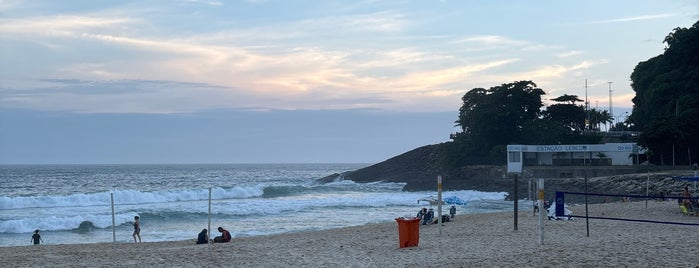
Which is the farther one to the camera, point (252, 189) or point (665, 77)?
point (665, 77)

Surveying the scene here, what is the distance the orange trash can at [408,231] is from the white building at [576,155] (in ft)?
162

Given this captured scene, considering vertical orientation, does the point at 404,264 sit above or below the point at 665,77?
below

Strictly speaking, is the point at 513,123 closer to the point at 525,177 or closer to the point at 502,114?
the point at 502,114

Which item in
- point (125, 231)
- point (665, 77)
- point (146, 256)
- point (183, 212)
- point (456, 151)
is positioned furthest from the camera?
point (456, 151)

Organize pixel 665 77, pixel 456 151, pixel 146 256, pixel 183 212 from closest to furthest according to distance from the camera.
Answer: pixel 146 256, pixel 183 212, pixel 665 77, pixel 456 151

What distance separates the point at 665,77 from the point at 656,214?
45553 mm

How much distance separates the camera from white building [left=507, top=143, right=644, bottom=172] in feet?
205

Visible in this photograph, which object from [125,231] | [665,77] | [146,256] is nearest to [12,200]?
[125,231]

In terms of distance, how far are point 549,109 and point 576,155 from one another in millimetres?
13527

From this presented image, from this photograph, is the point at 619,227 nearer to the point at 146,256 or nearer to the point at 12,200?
the point at 146,256

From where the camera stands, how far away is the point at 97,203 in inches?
1944

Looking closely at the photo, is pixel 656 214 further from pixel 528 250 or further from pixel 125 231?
pixel 125 231

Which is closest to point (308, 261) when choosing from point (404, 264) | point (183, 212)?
point (404, 264)

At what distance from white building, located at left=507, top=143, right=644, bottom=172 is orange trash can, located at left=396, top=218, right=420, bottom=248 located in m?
49.4
